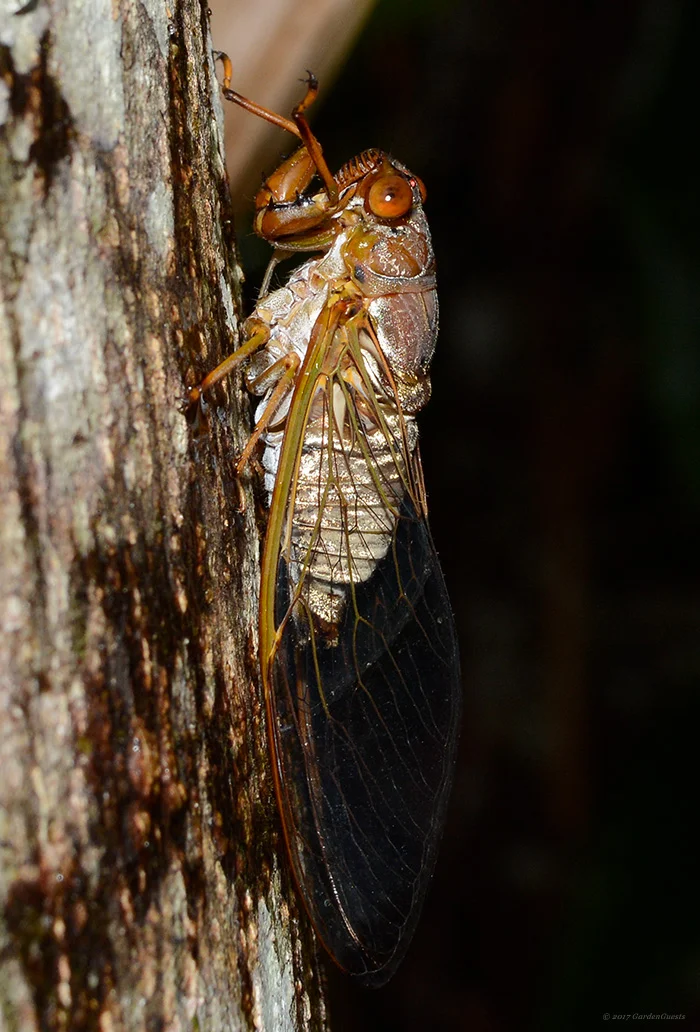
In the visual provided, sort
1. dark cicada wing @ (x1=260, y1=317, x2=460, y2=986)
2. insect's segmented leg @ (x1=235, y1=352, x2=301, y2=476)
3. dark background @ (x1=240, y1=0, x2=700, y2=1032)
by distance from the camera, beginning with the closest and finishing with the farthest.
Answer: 1. dark cicada wing @ (x1=260, y1=317, x2=460, y2=986)
2. insect's segmented leg @ (x1=235, y1=352, x2=301, y2=476)
3. dark background @ (x1=240, y1=0, x2=700, y2=1032)

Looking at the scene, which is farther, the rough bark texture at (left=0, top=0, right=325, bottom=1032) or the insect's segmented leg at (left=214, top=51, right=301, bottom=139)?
the insect's segmented leg at (left=214, top=51, right=301, bottom=139)

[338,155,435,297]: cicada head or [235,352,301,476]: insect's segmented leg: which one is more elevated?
[338,155,435,297]: cicada head

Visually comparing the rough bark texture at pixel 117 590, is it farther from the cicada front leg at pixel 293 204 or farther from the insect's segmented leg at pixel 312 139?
the cicada front leg at pixel 293 204

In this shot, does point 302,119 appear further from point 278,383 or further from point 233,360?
point 233,360

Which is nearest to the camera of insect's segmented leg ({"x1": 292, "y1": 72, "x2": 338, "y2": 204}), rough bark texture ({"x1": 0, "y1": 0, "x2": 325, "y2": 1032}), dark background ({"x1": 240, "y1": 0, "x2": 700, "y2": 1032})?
rough bark texture ({"x1": 0, "y1": 0, "x2": 325, "y2": 1032})
